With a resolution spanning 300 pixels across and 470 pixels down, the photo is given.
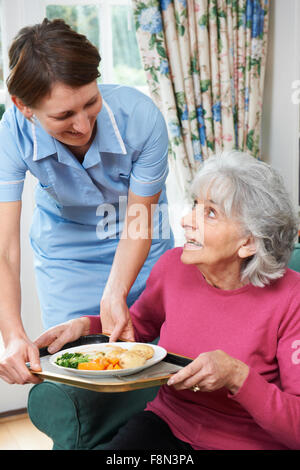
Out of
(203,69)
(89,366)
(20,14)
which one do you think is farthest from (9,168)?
(203,69)

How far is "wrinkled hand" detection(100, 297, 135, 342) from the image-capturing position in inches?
68.0

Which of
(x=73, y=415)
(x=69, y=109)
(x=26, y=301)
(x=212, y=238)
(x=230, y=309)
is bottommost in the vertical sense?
(x=26, y=301)

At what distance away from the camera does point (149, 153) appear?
1869 mm

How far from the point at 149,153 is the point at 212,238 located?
1.33ft

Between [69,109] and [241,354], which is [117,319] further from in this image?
[69,109]

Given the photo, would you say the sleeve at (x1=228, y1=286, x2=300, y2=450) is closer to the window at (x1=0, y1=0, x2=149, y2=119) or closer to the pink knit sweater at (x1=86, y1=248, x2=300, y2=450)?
the pink knit sweater at (x1=86, y1=248, x2=300, y2=450)

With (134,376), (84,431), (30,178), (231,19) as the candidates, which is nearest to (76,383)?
(134,376)

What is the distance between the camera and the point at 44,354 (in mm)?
1605

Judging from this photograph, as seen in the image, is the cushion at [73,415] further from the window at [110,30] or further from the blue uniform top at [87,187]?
the window at [110,30]

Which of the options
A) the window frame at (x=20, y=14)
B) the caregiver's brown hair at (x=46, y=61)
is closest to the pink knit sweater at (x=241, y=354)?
the caregiver's brown hair at (x=46, y=61)

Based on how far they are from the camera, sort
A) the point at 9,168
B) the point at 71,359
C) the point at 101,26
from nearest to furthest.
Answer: the point at 71,359 → the point at 9,168 → the point at 101,26

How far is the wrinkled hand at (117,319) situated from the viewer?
1727 mm

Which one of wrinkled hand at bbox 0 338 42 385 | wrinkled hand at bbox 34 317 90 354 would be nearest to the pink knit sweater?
wrinkled hand at bbox 34 317 90 354

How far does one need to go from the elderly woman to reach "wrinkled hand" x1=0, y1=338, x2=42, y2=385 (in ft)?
0.35
